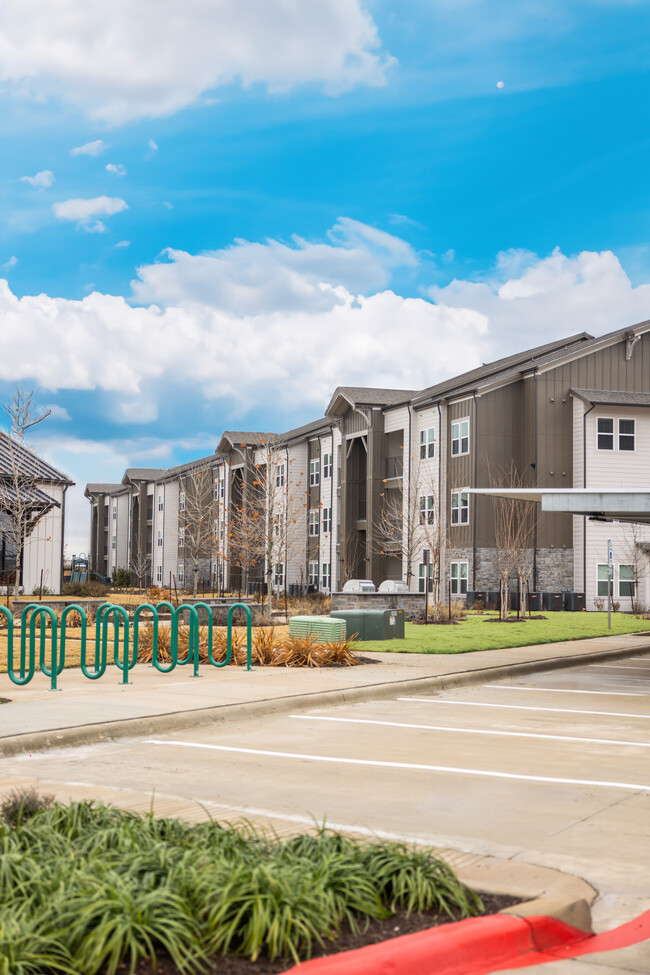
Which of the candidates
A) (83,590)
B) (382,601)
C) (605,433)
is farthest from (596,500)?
(83,590)

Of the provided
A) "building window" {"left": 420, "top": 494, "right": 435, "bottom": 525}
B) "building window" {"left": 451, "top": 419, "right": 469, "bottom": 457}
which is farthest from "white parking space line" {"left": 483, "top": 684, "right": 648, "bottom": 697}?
"building window" {"left": 420, "top": 494, "right": 435, "bottom": 525}

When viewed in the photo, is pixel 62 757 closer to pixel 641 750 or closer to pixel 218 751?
pixel 218 751

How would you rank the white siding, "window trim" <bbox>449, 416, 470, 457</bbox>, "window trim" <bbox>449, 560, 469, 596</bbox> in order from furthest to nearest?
1. "window trim" <bbox>449, 416, 470, 457</bbox>
2. "window trim" <bbox>449, 560, 469, 596</bbox>
3. the white siding

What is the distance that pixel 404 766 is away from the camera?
9.14m

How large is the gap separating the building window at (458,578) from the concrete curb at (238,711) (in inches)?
1015

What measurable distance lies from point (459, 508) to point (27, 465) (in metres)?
19.2

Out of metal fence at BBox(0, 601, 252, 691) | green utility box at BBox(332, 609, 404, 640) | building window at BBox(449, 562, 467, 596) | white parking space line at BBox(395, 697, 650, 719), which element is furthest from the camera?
building window at BBox(449, 562, 467, 596)

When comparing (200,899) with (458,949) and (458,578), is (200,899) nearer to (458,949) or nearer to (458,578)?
(458,949)

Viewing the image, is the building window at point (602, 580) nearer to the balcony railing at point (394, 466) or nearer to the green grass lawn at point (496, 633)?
the green grass lawn at point (496, 633)

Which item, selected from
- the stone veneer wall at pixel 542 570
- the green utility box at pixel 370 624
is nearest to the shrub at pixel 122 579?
the stone veneer wall at pixel 542 570

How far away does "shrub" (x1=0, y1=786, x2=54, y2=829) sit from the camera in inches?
238

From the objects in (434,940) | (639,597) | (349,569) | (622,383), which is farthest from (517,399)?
(434,940)

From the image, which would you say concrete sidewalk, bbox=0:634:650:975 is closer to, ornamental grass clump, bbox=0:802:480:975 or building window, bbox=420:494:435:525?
ornamental grass clump, bbox=0:802:480:975

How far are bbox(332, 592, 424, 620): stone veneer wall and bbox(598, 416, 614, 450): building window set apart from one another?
585 inches
